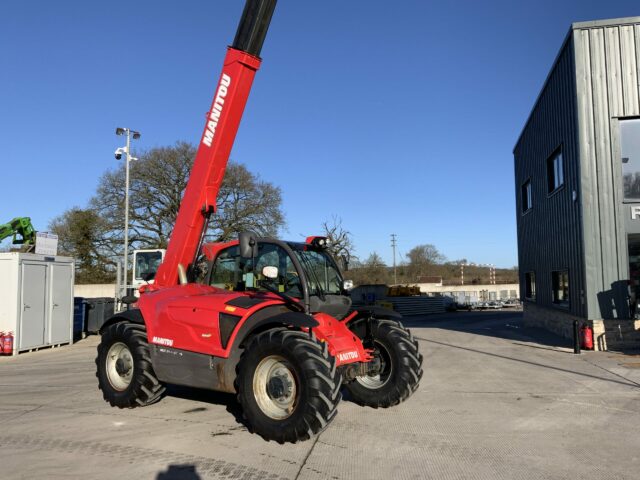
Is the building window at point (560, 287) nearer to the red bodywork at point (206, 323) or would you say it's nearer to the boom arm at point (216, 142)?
the red bodywork at point (206, 323)

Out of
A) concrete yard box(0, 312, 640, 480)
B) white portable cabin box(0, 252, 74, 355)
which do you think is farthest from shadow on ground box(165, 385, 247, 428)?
white portable cabin box(0, 252, 74, 355)

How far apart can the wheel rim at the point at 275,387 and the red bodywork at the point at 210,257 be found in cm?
71

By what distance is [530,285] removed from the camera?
22.8 metres

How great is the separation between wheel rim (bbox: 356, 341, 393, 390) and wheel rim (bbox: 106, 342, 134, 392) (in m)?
3.21

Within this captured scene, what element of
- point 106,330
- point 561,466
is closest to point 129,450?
point 106,330

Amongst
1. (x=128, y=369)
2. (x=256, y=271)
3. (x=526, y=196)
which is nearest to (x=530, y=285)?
(x=526, y=196)

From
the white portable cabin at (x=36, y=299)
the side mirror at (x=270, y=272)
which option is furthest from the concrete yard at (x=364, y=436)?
the white portable cabin at (x=36, y=299)

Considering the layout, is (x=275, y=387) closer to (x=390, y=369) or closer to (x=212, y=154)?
(x=390, y=369)

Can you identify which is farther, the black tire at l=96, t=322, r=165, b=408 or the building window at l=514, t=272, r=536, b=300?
the building window at l=514, t=272, r=536, b=300

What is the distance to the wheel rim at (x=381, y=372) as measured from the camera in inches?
271

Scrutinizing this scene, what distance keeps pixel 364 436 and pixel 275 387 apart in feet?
3.78

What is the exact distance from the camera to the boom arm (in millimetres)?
7371

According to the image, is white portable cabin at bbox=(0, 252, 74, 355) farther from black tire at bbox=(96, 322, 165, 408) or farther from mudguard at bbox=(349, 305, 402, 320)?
mudguard at bbox=(349, 305, 402, 320)

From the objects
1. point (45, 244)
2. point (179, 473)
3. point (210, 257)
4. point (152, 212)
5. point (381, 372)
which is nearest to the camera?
point (179, 473)
